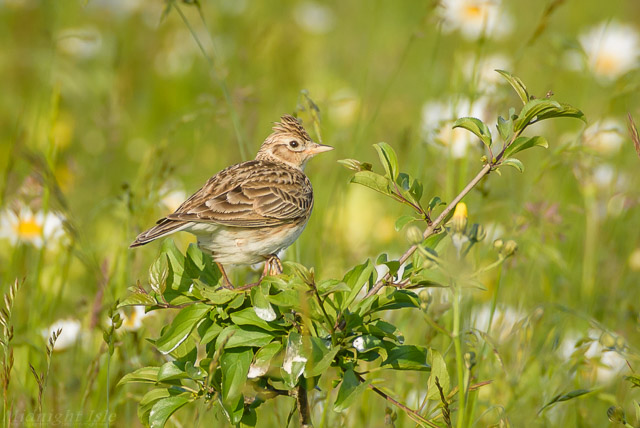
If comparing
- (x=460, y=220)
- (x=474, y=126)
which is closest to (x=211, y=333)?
(x=460, y=220)

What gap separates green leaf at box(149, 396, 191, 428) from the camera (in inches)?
99.3

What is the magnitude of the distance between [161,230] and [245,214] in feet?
1.90

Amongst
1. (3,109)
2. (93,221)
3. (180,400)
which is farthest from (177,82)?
(180,400)

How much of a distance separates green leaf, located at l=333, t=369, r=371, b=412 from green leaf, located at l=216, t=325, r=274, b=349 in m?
0.25

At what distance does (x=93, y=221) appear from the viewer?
6.53 metres

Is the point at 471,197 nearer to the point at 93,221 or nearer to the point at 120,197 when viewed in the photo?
the point at 120,197

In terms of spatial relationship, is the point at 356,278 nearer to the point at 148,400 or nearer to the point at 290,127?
the point at 148,400

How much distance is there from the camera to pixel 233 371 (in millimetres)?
2404

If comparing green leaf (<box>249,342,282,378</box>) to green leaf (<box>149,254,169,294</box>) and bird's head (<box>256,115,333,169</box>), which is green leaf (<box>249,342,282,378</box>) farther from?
bird's head (<box>256,115,333,169</box>)

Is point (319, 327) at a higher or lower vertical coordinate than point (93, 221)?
higher

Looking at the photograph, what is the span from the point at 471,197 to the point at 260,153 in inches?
51.7

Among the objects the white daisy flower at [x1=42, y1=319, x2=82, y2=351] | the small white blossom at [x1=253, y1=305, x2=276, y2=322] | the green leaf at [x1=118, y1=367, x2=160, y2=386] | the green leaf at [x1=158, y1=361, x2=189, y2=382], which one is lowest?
the white daisy flower at [x1=42, y1=319, x2=82, y2=351]

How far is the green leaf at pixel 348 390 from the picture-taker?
2383 millimetres

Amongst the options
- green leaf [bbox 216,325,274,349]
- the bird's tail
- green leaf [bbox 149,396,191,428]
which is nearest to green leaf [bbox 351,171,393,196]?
green leaf [bbox 216,325,274,349]
